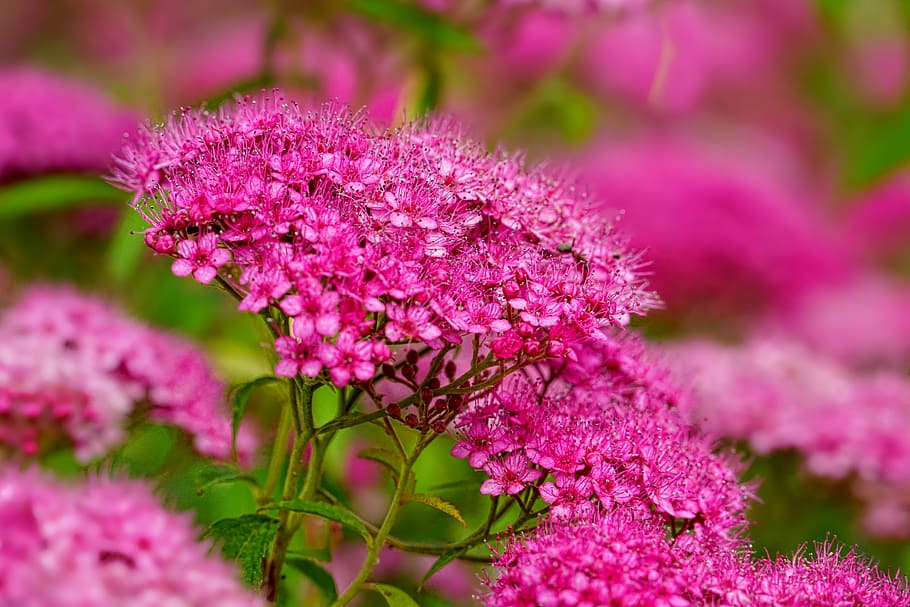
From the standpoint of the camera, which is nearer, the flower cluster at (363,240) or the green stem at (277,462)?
the flower cluster at (363,240)

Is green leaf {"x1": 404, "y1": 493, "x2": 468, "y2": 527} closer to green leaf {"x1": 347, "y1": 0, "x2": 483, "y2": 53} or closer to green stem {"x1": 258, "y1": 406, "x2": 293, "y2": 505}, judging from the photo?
green stem {"x1": 258, "y1": 406, "x2": 293, "y2": 505}

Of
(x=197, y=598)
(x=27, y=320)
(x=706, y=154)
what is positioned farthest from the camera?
(x=706, y=154)

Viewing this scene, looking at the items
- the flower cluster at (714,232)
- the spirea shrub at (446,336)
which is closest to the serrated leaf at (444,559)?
the spirea shrub at (446,336)

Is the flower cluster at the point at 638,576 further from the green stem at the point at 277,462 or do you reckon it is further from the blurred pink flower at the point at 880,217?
the blurred pink flower at the point at 880,217

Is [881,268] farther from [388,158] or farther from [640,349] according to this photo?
[388,158]

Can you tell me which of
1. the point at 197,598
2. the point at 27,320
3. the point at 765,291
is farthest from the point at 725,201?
the point at 197,598

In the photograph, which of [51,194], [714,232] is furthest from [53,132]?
[714,232]
